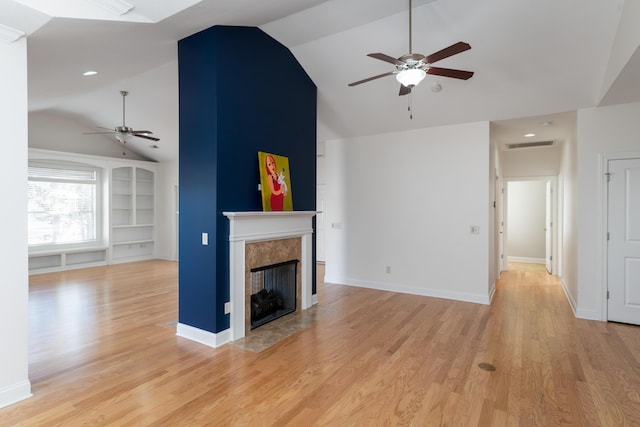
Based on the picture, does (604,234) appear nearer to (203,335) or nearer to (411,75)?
(411,75)

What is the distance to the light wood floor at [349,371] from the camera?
2320mm

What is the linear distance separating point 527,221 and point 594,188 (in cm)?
497

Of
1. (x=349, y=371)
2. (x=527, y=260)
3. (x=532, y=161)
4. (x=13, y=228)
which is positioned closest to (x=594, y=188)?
(x=532, y=161)

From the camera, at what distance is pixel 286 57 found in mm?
4488

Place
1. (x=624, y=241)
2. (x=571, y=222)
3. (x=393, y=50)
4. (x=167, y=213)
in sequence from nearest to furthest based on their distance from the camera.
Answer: (x=393, y=50) < (x=624, y=241) < (x=571, y=222) < (x=167, y=213)

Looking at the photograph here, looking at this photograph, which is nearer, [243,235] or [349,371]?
[349,371]

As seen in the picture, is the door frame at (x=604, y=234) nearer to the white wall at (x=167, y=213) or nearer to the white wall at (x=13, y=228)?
the white wall at (x=13, y=228)

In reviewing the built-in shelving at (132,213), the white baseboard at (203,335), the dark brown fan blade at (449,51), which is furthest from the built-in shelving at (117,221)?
the dark brown fan blade at (449,51)

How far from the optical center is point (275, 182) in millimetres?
4195

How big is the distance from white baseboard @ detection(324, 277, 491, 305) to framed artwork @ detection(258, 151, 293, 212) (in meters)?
2.35

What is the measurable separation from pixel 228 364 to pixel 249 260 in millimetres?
1129

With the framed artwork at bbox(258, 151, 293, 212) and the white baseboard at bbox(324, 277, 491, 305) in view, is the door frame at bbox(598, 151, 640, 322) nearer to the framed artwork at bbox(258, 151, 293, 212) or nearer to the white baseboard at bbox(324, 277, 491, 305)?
the white baseboard at bbox(324, 277, 491, 305)

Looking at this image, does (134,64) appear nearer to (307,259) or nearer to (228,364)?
(307,259)

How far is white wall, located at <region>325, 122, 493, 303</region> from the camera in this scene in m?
5.12
